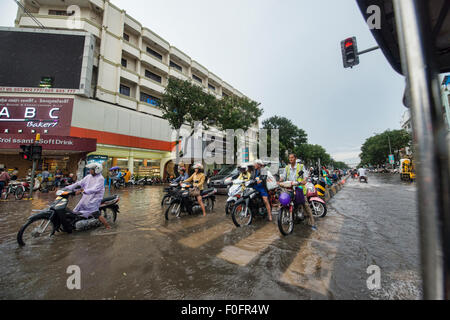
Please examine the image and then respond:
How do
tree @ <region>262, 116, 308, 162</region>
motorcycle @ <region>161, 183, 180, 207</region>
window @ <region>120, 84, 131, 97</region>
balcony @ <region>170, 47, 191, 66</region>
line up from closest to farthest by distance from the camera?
motorcycle @ <region>161, 183, 180, 207</region> → window @ <region>120, 84, 131, 97</region> → balcony @ <region>170, 47, 191, 66</region> → tree @ <region>262, 116, 308, 162</region>

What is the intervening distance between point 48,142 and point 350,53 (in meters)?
18.7

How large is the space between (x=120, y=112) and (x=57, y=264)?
18415 mm

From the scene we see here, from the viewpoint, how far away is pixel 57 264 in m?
2.92

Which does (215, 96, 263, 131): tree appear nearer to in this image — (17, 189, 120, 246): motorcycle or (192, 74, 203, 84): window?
(192, 74, 203, 84): window

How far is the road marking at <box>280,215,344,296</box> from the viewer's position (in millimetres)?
2377

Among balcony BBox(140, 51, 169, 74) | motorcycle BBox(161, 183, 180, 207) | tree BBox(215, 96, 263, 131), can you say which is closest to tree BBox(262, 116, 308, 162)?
tree BBox(215, 96, 263, 131)

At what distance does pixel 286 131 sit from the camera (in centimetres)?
3541

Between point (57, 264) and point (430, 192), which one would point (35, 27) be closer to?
point (57, 264)

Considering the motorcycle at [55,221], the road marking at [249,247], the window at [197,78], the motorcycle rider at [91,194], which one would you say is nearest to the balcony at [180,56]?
the window at [197,78]

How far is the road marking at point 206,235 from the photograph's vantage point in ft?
12.4

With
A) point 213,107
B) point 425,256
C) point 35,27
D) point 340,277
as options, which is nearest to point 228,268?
point 340,277

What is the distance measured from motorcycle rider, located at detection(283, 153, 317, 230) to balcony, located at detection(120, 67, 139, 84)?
21.0 m

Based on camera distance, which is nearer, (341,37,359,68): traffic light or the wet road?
the wet road

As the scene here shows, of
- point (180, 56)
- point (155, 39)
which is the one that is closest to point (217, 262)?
point (155, 39)
